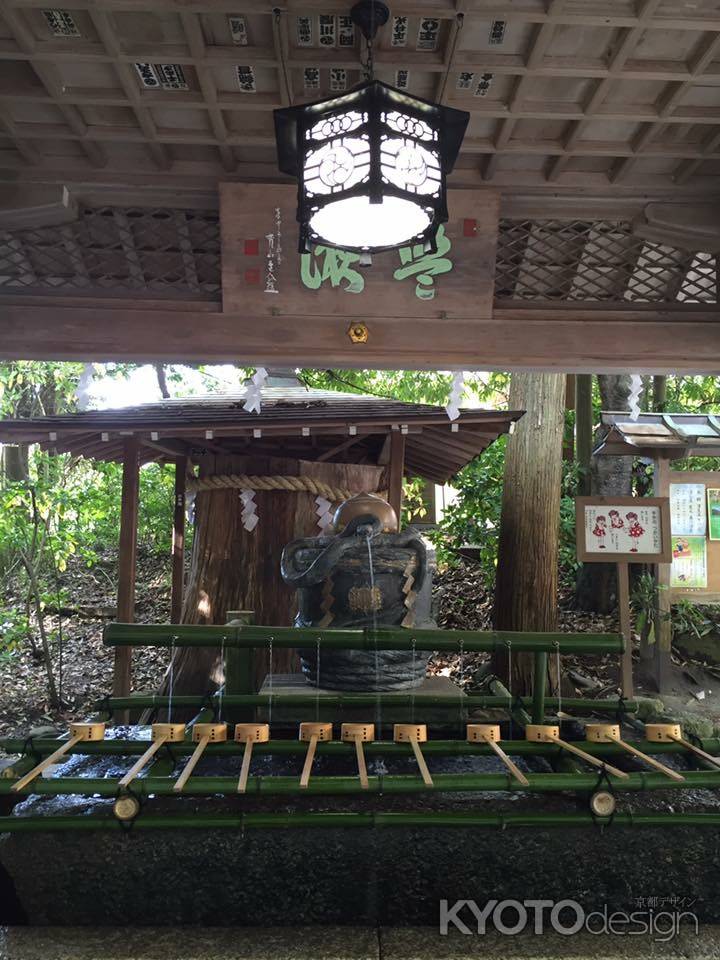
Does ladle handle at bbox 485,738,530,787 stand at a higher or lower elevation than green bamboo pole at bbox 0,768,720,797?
higher

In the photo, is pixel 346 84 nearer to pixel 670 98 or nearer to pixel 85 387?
pixel 670 98

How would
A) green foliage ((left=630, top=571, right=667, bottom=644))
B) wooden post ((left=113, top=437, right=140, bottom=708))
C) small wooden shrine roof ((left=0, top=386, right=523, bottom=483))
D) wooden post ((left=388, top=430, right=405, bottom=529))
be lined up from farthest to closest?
green foliage ((left=630, top=571, right=667, bottom=644)) → wooden post ((left=388, top=430, right=405, bottom=529)) → wooden post ((left=113, top=437, right=140, bottom=708)) → small wooden shrine roof ((left=0, top=386, right=523, bottom=483))

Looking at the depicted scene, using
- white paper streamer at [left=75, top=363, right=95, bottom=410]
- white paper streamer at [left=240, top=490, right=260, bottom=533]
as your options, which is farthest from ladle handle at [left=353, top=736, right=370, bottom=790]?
white paper streamer at [left=240, top=490, right=260, bottom=533]

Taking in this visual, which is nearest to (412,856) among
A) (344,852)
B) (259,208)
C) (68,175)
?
(344,852)

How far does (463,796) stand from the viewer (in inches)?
113

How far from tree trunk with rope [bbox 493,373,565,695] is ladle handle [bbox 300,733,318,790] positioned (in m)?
5.27

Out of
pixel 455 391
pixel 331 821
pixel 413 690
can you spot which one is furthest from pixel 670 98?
pixel 331 821

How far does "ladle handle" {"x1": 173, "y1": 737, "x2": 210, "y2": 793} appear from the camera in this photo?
2.42 meters

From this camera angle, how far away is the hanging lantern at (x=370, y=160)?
290cm

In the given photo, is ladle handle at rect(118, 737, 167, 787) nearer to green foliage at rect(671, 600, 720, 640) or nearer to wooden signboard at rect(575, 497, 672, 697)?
wooden signboard at rect(575, 497, 672, 697)

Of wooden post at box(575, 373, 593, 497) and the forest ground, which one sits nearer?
the forest ground

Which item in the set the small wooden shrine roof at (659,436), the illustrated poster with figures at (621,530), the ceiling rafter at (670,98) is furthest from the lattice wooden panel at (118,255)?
the small wooden shrine roof at (659,436)

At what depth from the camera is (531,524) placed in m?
8.19

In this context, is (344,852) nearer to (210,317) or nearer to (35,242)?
(210,317)
